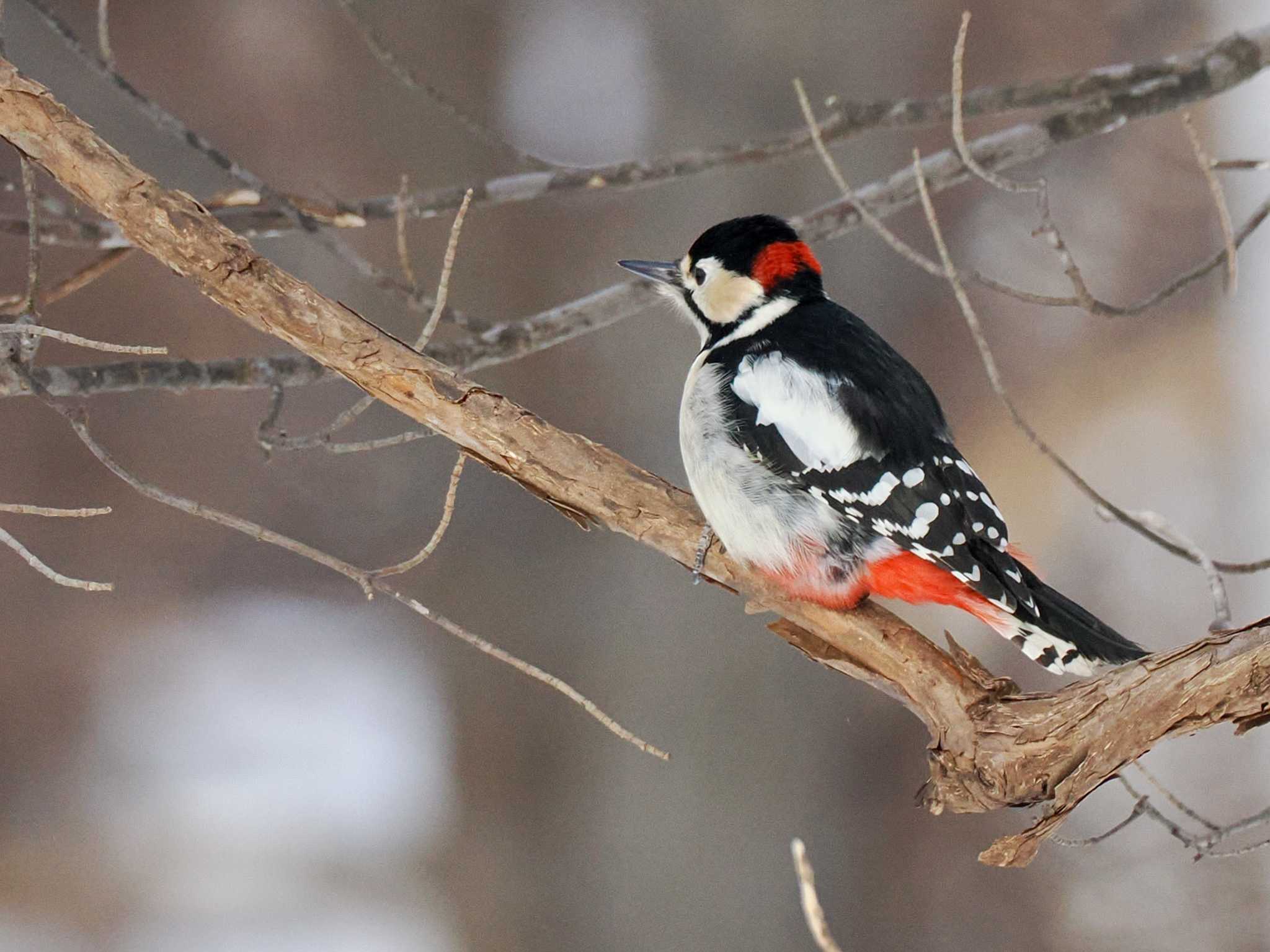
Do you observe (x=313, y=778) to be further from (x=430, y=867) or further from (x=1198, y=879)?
(x=1198, y=879)

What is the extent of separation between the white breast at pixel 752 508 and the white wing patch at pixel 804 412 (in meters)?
0.03

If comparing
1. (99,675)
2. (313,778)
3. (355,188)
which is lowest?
(313,778)

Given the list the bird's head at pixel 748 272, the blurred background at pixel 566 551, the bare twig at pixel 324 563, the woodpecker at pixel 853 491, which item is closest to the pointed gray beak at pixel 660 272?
the bird's head at pixel 748 272

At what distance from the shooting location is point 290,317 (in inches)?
32.9

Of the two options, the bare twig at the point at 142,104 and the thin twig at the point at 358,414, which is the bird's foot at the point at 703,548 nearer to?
the thin twig at the point at 358,414

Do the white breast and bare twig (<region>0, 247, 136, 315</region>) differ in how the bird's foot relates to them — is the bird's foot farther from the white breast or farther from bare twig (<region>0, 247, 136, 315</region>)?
bare twig (<region>0, 247, 136, 315</region>)

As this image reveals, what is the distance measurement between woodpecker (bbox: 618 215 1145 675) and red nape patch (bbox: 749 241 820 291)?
0.08 metres

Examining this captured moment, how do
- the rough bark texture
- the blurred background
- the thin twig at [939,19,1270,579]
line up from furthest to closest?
the blurred background
the thin twig at [939,19,1270,579]
the rough bark texture

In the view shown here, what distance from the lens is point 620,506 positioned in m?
0.91

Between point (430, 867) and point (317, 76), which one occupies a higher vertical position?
point (317, 76)

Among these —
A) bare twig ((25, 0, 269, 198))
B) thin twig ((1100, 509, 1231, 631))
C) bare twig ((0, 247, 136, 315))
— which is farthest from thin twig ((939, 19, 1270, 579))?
bare twig ((0, 247, 136, 315))

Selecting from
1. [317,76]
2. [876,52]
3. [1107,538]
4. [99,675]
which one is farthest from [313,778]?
[876,52]

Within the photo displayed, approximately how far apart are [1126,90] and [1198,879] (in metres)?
1.15

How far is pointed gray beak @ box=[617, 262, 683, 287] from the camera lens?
44.6 inches
